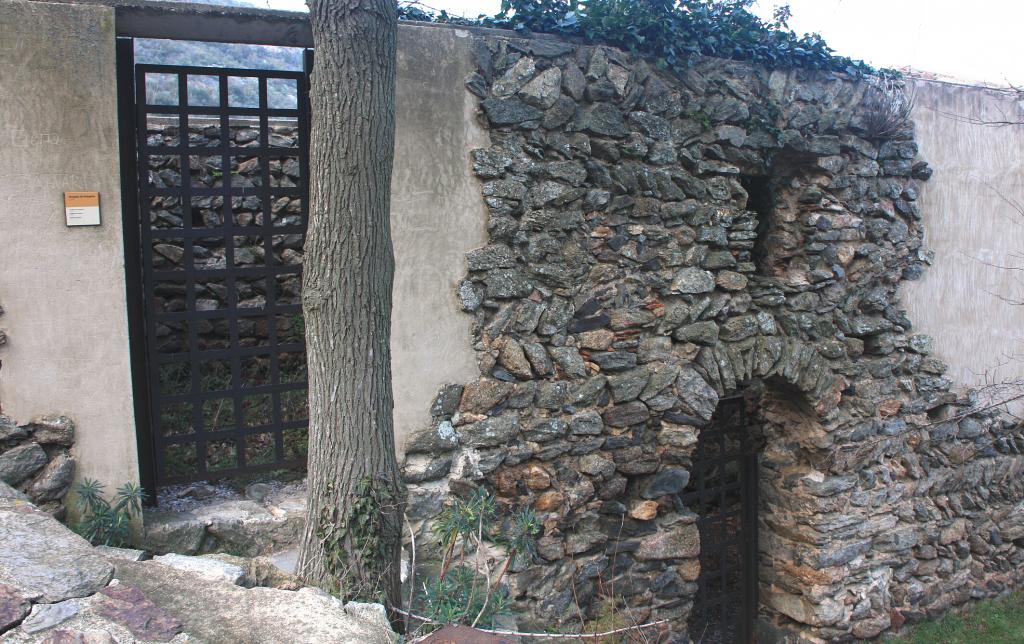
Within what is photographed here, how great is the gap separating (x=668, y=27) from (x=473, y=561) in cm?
318

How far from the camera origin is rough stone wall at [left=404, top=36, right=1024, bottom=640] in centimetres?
433

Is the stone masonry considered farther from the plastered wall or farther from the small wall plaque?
the small wall plaque

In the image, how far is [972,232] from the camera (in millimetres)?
6250

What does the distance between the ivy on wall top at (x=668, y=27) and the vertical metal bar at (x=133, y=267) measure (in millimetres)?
1392

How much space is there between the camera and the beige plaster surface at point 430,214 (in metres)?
4.09

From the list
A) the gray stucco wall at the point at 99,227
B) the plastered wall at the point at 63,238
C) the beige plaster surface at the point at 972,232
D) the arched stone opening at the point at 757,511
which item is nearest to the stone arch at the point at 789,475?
the arched stone opening at the point at 757,511

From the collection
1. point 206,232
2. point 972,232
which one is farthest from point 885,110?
point 206,232

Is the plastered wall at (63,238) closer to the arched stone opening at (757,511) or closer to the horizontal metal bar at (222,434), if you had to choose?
the horizontal metal bar at (222,434)

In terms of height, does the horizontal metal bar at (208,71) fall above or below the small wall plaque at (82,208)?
above

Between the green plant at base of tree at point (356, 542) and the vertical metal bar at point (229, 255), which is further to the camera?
the vertical metal bar at point (229, 255)

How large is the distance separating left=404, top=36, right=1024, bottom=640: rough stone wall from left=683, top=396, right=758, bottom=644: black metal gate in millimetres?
121

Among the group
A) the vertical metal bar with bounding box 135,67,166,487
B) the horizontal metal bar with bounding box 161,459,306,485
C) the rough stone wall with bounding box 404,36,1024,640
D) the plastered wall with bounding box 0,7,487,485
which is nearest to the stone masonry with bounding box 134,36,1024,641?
the rough stone wall with bounding box 404,36,1024,640

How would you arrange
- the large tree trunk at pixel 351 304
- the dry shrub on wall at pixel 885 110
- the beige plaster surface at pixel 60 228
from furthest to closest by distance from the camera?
the dry shrub on wall at pixel 885 110 < the beige plaster surface at pixel 60 228 < the large tree trunk at pixel 351 304

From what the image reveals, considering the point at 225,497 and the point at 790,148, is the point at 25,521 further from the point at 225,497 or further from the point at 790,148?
the point at 790,148
